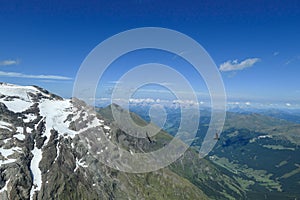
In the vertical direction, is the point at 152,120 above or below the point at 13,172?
above

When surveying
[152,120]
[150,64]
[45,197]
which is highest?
[150,64]

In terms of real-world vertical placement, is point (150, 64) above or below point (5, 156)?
above

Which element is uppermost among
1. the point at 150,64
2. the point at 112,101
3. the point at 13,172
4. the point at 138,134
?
the point at 150,64

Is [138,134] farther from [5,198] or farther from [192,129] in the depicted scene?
[5,198]

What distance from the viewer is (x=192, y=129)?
2875cm

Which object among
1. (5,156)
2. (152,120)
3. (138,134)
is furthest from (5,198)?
(152,120)

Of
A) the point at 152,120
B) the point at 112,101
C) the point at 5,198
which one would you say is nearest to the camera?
the point at 112,101

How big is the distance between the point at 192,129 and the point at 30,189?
642 ft

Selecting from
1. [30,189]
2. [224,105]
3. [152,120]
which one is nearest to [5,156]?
[30,189]

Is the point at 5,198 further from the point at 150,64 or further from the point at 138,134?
the point at 150,64

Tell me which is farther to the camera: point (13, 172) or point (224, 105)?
point (13, 172)

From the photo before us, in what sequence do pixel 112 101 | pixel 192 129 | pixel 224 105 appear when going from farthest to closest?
pixel 112 101
pixel 192 129
pixel 224 105

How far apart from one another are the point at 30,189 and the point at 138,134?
567ft

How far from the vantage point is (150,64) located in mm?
29266
